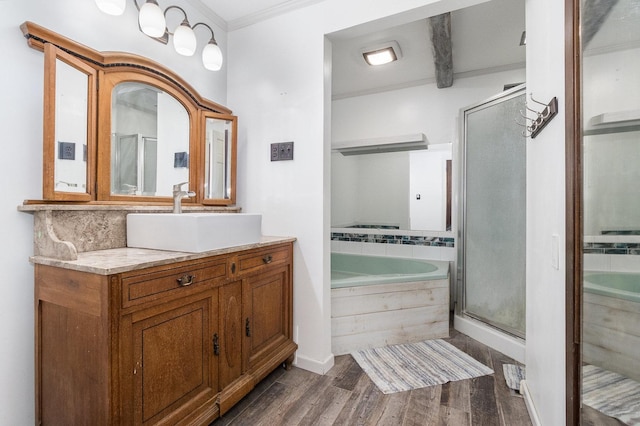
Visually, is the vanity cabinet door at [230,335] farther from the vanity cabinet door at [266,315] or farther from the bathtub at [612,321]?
the bathtub at [612,321]

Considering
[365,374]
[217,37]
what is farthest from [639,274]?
[217,37]

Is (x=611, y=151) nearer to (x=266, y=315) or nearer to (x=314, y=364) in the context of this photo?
(x=266, y=315)

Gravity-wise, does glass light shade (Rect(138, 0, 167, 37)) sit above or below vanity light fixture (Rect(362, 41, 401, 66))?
below

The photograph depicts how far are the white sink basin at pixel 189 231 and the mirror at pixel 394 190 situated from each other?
81.1 inches

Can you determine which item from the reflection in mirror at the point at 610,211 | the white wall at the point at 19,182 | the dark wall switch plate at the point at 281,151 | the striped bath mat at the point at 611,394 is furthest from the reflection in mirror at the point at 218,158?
the striped bath mat at the point at 611,394

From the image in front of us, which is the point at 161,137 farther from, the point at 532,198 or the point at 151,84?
the point at 532,198

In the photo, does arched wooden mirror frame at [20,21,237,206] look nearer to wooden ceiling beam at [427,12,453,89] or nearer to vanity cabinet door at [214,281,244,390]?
vanity cabinet door at [214,281,244,390]

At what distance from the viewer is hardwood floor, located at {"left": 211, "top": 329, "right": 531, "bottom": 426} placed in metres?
1.52

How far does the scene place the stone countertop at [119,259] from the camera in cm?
104

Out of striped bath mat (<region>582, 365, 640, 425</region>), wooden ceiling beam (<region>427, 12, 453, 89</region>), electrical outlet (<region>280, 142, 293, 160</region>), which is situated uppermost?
wooden ceiling beam (<region>427, 12, 453, 89</region>)

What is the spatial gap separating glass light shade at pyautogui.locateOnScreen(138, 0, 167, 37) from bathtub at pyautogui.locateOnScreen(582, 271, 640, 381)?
2000 mm

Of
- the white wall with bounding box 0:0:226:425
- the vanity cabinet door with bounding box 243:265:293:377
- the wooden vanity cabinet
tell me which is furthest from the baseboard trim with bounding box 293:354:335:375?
the white wall with bounding box 0:0:226:425

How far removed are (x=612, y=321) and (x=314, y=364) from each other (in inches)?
63.2

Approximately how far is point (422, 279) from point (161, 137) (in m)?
2.09
